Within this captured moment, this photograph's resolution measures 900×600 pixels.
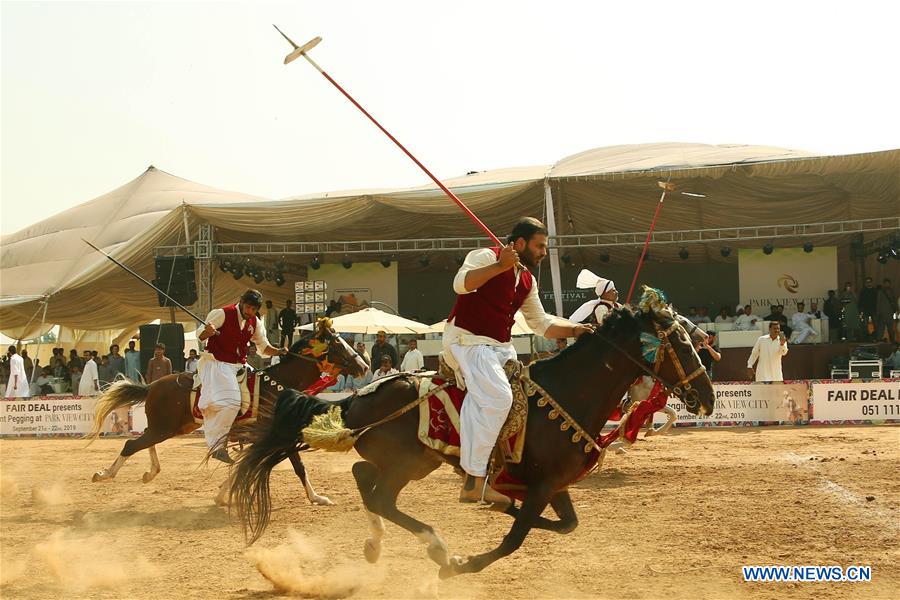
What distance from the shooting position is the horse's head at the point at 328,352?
11656 millimetres

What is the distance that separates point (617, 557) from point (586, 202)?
65.4ft

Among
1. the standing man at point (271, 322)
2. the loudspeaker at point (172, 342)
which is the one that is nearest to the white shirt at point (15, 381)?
the loudspeaker at point (172, 342)

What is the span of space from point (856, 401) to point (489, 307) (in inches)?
595

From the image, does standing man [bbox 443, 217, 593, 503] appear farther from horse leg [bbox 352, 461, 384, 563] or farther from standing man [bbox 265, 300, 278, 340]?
standing man [bbox 265, 300, 278, 340]

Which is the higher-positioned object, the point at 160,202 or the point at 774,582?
the point at 160,202

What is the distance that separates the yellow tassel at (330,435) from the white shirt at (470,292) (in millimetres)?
909

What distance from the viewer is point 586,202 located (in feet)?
88.7

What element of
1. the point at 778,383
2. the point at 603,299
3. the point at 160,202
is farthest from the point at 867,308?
the point at 160,202

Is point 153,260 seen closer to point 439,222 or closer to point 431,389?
point 439,222

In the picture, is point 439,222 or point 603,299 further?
point 439,222

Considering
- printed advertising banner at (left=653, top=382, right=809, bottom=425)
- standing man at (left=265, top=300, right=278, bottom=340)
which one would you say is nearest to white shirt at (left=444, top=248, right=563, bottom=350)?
printed advertising banner at (left=653, top=382, right=809, bottom=425)

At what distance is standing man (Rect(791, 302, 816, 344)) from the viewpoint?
24891 mm

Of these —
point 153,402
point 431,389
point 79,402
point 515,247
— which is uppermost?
point 515,247

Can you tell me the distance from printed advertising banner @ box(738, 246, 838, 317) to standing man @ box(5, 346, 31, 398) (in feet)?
69.5
